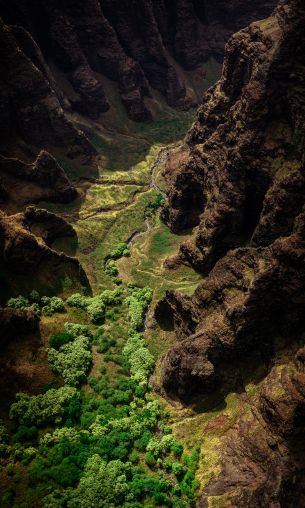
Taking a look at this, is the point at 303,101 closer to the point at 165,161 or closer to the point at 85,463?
the point at 85,463

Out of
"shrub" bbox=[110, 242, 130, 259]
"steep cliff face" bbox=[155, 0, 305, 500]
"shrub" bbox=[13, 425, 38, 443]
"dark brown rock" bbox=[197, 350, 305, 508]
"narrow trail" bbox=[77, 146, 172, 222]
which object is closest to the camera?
"dark brown rock" bbox=[197, 350, 305, 508]

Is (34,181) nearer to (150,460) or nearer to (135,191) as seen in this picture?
(135,191)

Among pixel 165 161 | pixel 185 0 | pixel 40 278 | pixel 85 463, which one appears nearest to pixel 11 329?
pixel 40 278

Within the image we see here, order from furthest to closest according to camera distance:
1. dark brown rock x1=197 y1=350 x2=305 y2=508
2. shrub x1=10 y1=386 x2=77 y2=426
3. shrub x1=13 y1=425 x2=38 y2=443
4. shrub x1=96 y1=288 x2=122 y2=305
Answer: shrub x1=96 y1=288 x2=122 y2=305 → shrub x1=10 y1=386 x2=77 y2=426 → shrub x1=13 y1=425 x2=38 y2=443 → dark brown rock x1=197 y1=350 x2=305 y2=508

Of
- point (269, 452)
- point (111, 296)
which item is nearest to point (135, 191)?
point (111, 296)

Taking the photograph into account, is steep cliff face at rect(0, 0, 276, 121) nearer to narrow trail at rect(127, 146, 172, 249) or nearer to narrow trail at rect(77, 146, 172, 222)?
narrow trail at rect(127, 146, 172, 249)

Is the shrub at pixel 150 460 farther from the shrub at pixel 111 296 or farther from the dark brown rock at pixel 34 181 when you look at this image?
the dark brown rock at pixel 34 181

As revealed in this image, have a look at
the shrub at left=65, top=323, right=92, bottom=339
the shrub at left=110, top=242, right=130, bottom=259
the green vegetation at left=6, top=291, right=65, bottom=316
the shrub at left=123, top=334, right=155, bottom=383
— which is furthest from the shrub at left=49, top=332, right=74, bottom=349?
the shrub at left=110, top=242, right=130, bottom=259

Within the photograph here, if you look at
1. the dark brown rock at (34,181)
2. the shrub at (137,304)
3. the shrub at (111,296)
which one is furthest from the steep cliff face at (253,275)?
the dark brown rock at (34,181)
